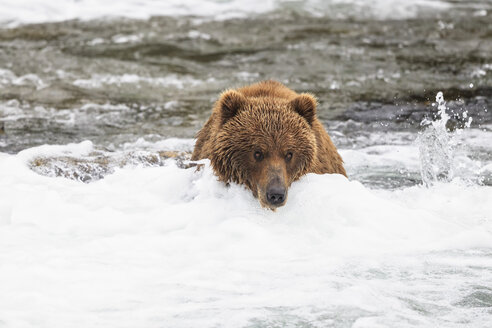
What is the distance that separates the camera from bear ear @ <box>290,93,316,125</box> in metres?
5.48

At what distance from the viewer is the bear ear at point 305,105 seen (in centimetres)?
548

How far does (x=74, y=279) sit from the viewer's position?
174 inches

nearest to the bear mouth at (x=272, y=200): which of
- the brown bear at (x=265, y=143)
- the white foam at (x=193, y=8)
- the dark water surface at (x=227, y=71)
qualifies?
the brown bear at (x=265, y=143)

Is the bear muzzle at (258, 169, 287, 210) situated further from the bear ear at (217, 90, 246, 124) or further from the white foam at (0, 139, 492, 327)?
the bear ear at (217, 90, 246, 124)

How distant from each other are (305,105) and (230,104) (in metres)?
0.57

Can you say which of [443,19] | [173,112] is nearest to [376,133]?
[173,112]

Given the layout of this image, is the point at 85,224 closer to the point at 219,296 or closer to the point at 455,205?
the point at 219,296

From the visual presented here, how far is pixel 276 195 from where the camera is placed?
5.04m

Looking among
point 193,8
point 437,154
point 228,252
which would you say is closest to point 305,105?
point 228,252

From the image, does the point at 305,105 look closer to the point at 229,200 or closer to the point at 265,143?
the point at 265,143

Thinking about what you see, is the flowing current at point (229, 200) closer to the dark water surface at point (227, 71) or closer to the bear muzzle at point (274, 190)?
the dark water surface at point (227, 71)

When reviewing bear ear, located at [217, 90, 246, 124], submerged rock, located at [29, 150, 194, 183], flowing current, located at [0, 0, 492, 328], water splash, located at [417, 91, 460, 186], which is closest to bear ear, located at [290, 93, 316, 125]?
bear ear, located at [217, 90, 246, 124]

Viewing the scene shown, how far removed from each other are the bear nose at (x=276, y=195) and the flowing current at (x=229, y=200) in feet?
0.99

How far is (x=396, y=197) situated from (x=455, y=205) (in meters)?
0.55
